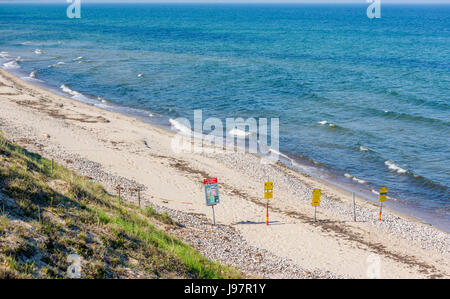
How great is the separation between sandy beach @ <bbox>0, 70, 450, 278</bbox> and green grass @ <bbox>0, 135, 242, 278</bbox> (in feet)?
6.87

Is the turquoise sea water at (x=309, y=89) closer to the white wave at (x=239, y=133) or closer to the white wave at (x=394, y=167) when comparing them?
the white wave at (x=394, y=167)

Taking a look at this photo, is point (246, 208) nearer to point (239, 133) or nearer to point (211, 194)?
point (211, 194)

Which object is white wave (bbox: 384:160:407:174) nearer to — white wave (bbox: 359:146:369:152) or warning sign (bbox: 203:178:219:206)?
white wave (bbox: 359:146:369:152)

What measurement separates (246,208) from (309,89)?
92.8 ft

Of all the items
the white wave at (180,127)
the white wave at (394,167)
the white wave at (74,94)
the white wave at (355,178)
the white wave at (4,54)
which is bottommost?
the white wave at (355,178)

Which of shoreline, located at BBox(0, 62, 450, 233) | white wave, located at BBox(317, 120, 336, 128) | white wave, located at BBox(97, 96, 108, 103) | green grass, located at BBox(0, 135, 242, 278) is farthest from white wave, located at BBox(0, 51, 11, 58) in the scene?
green grass, located at BBox(0, 135, 242, 278)

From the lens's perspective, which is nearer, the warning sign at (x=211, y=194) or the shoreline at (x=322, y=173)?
the warning sign at (x=211, y=194)

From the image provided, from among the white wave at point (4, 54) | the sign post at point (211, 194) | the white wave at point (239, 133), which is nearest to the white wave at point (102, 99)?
the white wave at point (239, 133)

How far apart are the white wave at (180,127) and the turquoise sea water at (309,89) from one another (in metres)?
1.77

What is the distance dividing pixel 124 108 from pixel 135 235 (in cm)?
2849

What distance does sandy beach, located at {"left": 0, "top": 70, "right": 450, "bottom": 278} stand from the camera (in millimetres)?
14531

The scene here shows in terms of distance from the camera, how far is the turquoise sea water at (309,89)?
2673cm
